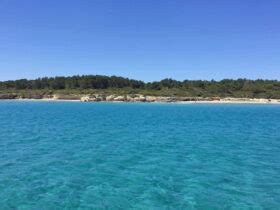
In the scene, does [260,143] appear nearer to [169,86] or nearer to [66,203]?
[66,203]

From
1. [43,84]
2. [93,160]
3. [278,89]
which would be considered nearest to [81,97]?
[43,84]

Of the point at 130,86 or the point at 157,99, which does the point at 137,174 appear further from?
the point at 130,86

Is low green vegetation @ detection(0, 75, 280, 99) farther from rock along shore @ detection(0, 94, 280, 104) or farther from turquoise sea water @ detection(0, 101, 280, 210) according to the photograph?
turquoise sea water @ detection(0, 101, 280, 210)

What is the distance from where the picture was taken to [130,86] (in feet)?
584

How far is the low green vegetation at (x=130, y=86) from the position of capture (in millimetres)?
156500

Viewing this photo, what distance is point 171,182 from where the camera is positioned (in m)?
15.4

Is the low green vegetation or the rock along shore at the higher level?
the low green vegetation

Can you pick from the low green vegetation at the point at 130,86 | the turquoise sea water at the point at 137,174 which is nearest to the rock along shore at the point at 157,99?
the low green vegetation at the point at 130,86

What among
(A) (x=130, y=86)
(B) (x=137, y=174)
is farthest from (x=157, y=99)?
(B) (x=137, y=174)

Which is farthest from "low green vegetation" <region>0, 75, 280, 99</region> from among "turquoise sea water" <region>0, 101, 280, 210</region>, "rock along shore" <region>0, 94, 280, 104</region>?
"turquoise sea water" <region>0, 101, 280, 210</region>

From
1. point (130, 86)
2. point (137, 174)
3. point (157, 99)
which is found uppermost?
point (130, 86)

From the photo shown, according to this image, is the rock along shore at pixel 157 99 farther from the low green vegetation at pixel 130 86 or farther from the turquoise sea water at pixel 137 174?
the turquoise sea water at pixel 137 174

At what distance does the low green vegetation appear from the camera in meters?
156

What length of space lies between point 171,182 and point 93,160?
6265mm
